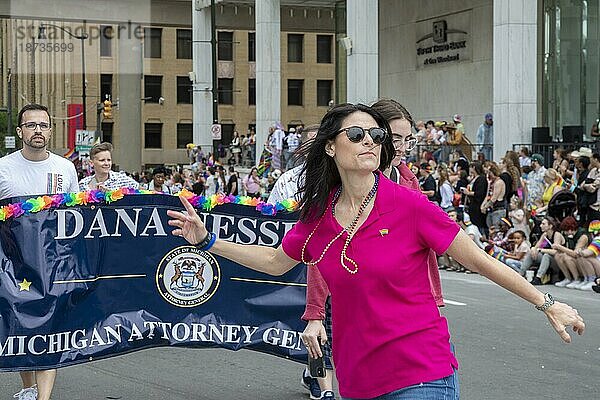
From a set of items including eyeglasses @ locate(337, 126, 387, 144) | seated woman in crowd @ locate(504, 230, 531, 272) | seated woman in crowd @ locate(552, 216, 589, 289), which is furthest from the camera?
seated woman in crowd @ locate(504, 230, 531, 272)

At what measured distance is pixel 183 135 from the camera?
269ft

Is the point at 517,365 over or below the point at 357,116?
below

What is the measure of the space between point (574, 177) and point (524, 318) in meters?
6.92

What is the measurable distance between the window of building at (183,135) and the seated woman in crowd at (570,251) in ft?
220

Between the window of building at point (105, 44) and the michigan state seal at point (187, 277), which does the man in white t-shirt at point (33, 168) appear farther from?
the window of building at point (105, 44)

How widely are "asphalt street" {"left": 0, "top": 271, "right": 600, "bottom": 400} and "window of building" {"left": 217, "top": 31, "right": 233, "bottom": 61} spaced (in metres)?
70.2

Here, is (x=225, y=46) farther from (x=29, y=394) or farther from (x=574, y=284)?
(x=29, y=394)

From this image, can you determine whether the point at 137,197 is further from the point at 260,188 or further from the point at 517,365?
the point at 260,188

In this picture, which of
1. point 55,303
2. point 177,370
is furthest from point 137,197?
point 177,370

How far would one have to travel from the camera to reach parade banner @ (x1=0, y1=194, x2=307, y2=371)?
7.25 m

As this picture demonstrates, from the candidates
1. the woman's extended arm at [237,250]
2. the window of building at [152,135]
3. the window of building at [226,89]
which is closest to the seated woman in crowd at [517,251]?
the woman's extended arm at [237,250]

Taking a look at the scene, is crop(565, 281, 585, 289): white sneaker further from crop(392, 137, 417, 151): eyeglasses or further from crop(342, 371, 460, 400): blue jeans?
crop(342, 371, 460, 400): blue jeans

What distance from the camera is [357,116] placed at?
4.29 metres

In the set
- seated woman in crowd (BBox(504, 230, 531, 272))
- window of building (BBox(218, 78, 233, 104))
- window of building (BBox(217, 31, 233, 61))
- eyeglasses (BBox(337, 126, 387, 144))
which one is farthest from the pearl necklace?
window of building (BBox(217, 31, 233, 61))
